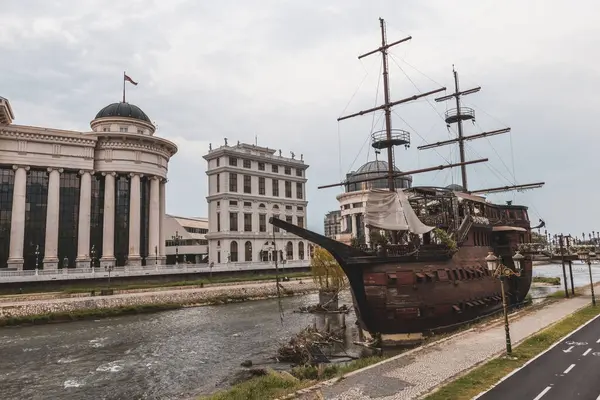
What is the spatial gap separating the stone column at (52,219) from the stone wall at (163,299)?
19001 millimetres

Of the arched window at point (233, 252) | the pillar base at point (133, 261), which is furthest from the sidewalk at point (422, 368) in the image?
the arched window at point (233, 252)

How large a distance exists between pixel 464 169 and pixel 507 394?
4817 cm

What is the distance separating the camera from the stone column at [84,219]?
58.9 meters

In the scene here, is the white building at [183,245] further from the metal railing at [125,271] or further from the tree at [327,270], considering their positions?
the tree at [327,270]

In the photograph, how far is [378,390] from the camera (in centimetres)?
1318

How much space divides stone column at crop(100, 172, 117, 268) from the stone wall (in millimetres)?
17467

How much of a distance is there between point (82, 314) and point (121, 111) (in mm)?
37622

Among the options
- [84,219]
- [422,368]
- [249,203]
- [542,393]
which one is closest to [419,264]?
[422,368]

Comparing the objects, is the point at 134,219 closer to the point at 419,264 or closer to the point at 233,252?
the point at 233,252

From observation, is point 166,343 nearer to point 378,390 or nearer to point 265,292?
point 378,390

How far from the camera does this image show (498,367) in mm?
14797

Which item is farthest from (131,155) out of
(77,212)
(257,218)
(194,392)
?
(194,392)

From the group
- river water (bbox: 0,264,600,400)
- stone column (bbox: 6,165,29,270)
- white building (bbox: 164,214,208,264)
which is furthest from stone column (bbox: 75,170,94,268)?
white building (bbox: 164,214,208,264)

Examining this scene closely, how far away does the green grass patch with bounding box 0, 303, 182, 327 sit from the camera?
35625mm
